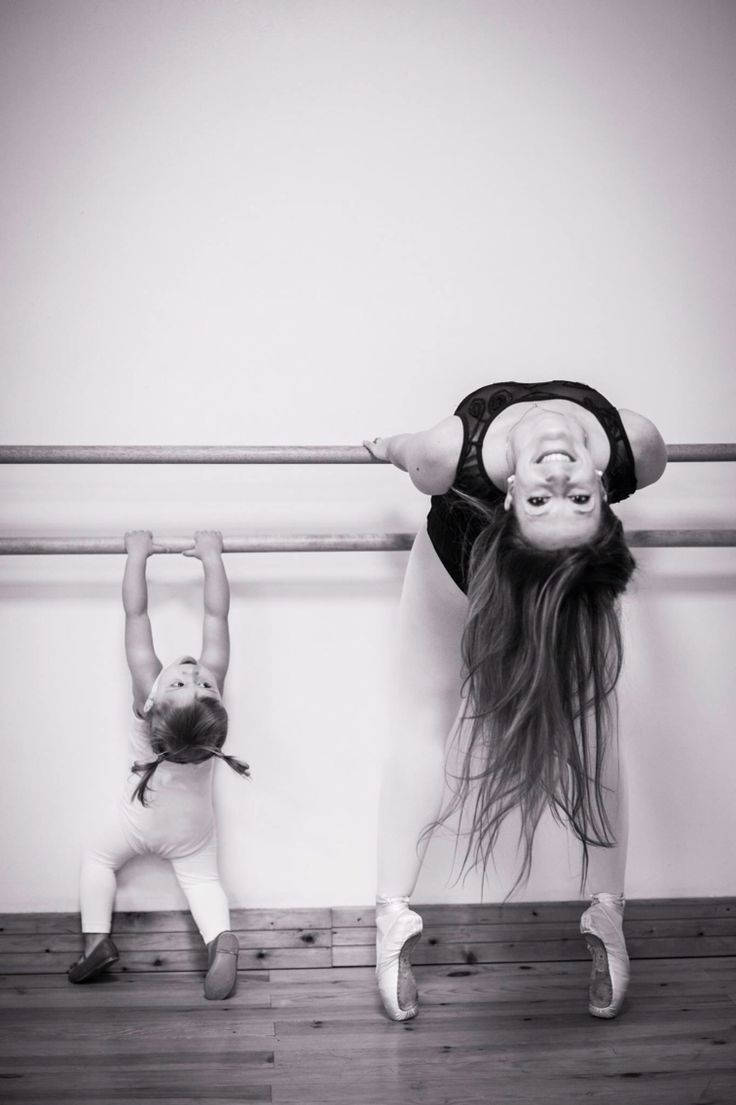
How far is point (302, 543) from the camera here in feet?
6.65

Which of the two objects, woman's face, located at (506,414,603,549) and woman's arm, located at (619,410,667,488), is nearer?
woman's face, located at (506,414,603,549)

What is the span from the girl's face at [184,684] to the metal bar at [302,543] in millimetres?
222

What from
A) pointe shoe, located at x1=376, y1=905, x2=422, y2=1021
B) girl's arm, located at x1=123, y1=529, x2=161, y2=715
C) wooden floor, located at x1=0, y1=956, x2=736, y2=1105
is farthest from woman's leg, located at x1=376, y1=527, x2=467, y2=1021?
girl's arm, located at x1=123, y1=529, x2=161, y2=715

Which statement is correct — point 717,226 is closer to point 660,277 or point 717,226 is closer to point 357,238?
point 660,277

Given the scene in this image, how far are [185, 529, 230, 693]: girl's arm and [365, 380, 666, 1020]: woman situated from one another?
1.15 ft

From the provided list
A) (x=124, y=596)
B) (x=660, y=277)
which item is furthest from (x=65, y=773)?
(x=660, y=277)

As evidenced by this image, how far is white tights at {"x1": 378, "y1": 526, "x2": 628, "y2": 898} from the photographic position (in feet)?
6.22

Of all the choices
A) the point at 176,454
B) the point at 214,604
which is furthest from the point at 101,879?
the point at 176,454

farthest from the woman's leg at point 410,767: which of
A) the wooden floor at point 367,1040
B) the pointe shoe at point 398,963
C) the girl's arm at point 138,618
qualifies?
the girl's arm at point 138,618

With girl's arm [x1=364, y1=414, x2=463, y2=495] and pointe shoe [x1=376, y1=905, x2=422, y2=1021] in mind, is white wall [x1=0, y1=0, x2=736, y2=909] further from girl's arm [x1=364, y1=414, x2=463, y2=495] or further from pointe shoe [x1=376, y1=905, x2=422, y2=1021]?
girl's arm [x1=364, y1=414, x2=463, y2=495]

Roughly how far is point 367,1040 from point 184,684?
0.70 meters

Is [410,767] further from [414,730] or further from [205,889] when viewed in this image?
[205,889]

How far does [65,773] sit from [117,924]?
1.06 ft

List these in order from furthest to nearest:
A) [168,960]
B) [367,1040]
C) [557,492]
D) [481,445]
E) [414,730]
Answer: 1. [168,960]
2. [414,730]
3. [367,1040]
4. [481,445]
5. [557,492]
